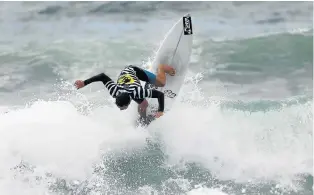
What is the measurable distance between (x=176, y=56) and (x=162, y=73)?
553 mm

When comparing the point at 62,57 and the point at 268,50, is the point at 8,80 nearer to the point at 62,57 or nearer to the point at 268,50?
the point at 62,57

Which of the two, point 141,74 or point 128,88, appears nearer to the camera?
point 128,88

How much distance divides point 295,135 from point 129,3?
5.82m

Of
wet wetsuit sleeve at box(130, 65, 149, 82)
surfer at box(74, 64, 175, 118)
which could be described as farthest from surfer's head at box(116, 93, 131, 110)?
wet wetsuit sleeve at box(130, 65, 149, 82)

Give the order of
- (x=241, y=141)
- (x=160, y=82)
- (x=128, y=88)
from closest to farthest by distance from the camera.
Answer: (x=128, y=88), (x=160, y=82), (x=241, y=141)

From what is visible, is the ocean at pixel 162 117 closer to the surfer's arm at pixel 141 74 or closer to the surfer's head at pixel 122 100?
the surfer's arm at pixel 141 74

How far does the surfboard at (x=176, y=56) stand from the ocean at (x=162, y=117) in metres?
0.43

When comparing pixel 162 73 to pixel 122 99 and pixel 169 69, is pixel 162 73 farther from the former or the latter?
pixel 122 99

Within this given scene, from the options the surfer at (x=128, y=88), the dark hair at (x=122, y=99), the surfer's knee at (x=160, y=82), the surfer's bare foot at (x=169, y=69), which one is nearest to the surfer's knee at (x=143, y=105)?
the surfer at (x=128, y=88)

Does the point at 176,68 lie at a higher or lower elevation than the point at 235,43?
higher

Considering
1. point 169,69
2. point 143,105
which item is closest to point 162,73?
point 169,69

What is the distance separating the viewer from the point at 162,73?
276 inches

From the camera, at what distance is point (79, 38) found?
10.9 m

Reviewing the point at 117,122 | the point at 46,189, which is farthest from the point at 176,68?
the point at 46,189
